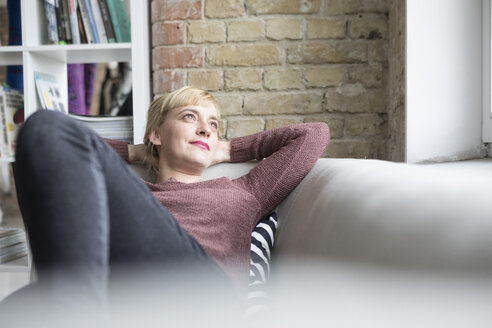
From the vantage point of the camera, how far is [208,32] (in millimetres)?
2234

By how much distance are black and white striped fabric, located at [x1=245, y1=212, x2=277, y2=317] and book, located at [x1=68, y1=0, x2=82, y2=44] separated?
1331mm

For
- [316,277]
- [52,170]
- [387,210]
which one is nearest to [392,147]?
[316,277]

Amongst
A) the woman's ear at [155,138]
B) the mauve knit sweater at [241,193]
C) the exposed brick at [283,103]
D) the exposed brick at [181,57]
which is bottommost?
the mauve knit sweater at [241,193]

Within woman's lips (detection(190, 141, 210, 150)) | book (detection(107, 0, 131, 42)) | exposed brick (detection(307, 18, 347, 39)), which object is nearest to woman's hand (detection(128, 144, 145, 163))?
woman's lips (detection(190, 141, 210, 150))

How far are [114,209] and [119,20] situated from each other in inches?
62.7

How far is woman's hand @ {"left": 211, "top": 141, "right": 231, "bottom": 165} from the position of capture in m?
1.57

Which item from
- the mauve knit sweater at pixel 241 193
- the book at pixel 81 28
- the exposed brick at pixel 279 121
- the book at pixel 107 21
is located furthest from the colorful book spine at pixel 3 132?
the exposed brick at pixel 279 121

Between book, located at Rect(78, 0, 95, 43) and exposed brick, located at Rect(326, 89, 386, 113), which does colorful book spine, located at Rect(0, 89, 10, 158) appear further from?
exposed brick, located at Rect(326, 89, 386, 113)

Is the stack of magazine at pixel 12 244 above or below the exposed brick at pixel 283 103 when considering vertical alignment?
below

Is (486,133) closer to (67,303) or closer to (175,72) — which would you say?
(175,72)

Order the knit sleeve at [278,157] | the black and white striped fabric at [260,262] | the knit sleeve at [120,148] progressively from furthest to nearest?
the knit sleeve at [120,148] < the knit sleeve at [278,157] < the black and white striped fabric at [260,262]

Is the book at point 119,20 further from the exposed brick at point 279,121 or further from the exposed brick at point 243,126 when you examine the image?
the exposed brick at point 279,121

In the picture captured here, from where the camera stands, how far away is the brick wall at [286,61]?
2172 mm

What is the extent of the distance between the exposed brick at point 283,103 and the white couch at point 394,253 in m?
1.17
